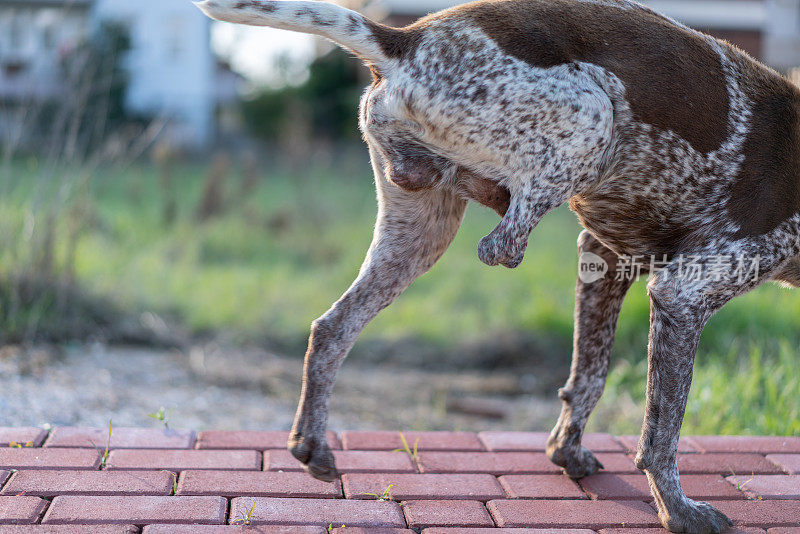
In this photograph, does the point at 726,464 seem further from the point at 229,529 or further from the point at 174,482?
the point at 174,482

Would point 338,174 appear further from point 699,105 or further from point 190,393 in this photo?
point 699,105

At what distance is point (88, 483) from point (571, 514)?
1.45m

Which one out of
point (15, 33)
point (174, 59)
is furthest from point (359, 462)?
point (174, 59)

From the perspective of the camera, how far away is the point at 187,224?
24.6 feet

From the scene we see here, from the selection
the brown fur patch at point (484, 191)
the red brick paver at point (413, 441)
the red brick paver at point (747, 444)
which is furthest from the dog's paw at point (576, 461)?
the brown fur patch at point (484, 191)

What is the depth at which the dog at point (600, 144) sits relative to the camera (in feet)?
7.70

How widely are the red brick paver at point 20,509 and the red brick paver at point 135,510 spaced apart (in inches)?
1.2

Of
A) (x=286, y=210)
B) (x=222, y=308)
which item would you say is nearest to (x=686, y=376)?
(x=222, y=308)

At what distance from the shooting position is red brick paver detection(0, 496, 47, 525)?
2195 mm

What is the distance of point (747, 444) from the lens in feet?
10.2

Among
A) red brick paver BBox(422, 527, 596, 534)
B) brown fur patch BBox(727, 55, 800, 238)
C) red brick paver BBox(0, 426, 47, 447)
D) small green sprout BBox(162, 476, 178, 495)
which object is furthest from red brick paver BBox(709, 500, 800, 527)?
red brick paver BBox(0, 426, 47, 447)

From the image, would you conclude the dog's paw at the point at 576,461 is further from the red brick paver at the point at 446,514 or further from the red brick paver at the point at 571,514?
the red brick paver at the point at 446,514

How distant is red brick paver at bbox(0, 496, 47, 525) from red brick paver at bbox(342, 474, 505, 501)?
0.87 metres

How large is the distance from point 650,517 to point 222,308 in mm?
3564
